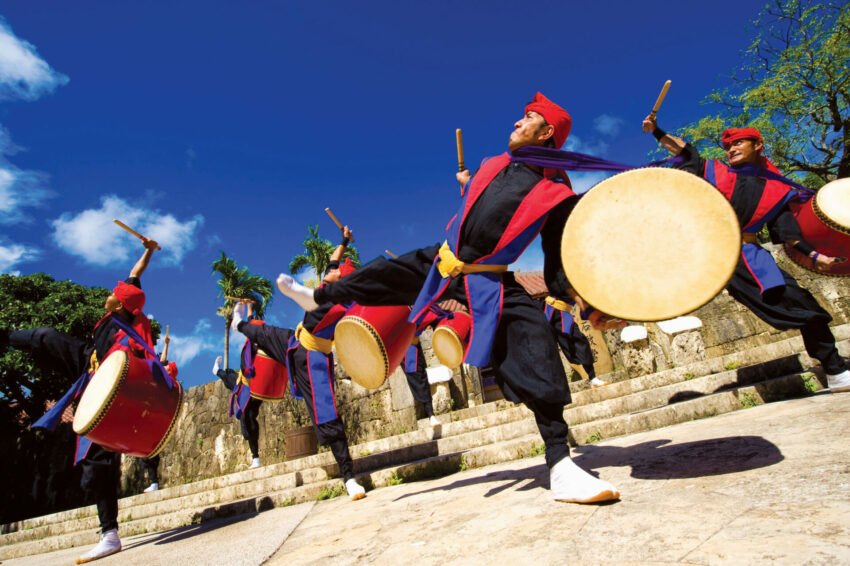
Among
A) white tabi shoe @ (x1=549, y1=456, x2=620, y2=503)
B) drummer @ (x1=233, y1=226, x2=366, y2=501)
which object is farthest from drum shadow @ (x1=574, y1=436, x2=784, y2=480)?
drummer @ (x1=233, y1=226, x2=366, y2=501)

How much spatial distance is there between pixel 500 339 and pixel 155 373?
9.78 feet

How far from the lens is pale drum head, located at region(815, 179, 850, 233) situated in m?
2.97

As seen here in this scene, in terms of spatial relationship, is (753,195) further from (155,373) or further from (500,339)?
(155,373)

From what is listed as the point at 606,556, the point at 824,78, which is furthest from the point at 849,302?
the point at 824,78

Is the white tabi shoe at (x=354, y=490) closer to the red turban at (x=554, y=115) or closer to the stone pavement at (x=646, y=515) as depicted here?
the stone pavement at (x=646, y=515)

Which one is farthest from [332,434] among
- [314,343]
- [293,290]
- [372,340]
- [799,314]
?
[799,314]

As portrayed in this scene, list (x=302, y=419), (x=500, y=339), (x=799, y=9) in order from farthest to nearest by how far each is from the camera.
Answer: (x=799, y=9) < (x=302, y=419) < (x=500, y=339)

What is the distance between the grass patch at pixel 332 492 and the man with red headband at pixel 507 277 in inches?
87.9

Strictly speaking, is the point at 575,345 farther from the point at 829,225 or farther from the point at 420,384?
the point at 829,225

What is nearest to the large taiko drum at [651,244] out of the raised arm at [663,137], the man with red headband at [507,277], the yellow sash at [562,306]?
the man with red headband at [507,277]

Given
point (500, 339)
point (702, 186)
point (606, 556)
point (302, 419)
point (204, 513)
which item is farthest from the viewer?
point (302, 419)

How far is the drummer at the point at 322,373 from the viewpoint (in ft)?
12.8

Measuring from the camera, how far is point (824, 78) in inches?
615

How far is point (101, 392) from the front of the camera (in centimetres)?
315
